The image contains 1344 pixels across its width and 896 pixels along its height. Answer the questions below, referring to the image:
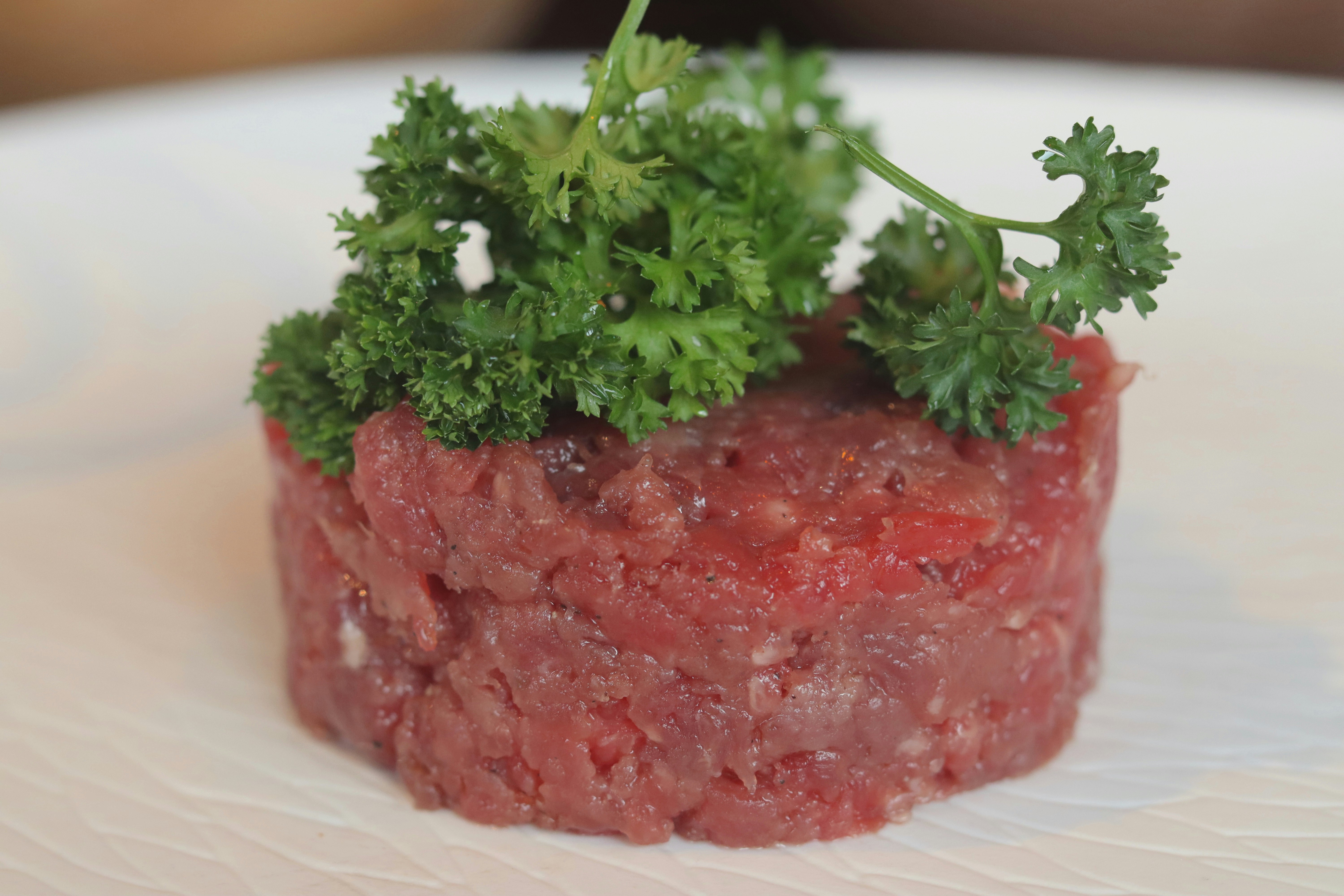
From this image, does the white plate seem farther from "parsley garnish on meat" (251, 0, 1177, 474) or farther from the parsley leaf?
the parsley leaf

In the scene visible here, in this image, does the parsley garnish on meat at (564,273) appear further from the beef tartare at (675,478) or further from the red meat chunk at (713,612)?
the red meat chunk at (713,612)

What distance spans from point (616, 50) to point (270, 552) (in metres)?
2.33

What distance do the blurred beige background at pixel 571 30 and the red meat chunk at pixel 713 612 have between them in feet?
17.0

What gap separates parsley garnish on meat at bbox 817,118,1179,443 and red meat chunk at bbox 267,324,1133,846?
16 cm

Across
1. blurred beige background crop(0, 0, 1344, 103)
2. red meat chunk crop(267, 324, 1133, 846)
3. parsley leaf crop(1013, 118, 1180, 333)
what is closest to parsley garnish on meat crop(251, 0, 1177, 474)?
parsley leaf crop(1013, 118, 1180, 333)

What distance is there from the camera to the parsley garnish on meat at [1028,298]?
2.77 metres

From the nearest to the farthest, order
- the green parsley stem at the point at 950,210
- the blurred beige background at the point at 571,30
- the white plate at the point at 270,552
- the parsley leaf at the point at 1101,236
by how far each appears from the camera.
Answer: the green parsley stem at the point at 950,210
the parsley leaf at the point at 1101,236
the white plate at the point at 270,552
the blurred beige background at the point at 571,30

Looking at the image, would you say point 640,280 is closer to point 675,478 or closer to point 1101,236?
point 675,478

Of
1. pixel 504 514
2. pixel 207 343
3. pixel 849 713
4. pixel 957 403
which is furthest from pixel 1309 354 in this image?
pixel 207 343

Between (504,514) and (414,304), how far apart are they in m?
0.50

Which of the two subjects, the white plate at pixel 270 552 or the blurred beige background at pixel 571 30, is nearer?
the white plate at pixel 270 552

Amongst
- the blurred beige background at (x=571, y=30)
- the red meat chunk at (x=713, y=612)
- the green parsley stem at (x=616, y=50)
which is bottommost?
the red meat chunk at (x=713, y=612)

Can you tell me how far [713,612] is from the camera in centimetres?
280

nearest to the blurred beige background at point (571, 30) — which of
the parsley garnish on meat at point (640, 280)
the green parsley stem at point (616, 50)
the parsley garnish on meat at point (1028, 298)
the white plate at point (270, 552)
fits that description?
the white plate at point (270, 552)
